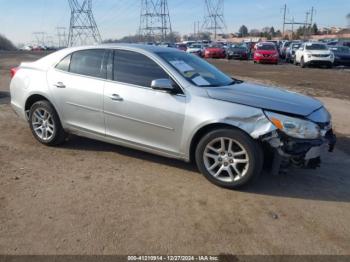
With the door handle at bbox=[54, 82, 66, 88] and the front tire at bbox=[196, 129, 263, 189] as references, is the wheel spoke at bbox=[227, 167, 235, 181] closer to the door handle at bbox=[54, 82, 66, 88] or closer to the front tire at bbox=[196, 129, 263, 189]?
the front tire at bbox=[196, 129, 263, 189]

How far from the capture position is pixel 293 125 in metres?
4.31

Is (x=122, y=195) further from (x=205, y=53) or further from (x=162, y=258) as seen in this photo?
(x=205, y=53)

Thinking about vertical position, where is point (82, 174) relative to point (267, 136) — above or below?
below

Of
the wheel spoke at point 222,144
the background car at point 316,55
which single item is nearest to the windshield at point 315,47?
the background car at point 316,55

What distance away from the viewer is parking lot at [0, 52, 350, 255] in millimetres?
3375

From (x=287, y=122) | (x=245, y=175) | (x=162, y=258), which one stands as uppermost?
(x=287, y=122)

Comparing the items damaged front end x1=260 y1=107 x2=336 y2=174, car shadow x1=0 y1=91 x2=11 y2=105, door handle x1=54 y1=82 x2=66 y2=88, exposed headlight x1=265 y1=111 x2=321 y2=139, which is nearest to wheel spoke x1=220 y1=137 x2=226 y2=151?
damaged front end x1=260 y1=107 x2=336 y2=174

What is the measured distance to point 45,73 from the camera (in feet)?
19.1

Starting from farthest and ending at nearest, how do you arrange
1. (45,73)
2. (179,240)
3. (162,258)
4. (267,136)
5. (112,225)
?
(45,73) → (267,136) → (112,225) → (179,240) → (162,258)

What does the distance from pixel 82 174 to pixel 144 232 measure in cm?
167

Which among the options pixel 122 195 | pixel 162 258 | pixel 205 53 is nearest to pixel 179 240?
pixel 162 258

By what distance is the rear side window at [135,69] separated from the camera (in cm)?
495

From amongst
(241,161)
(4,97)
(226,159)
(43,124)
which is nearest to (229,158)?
(226,159)

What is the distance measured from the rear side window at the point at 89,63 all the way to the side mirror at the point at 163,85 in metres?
0.97
